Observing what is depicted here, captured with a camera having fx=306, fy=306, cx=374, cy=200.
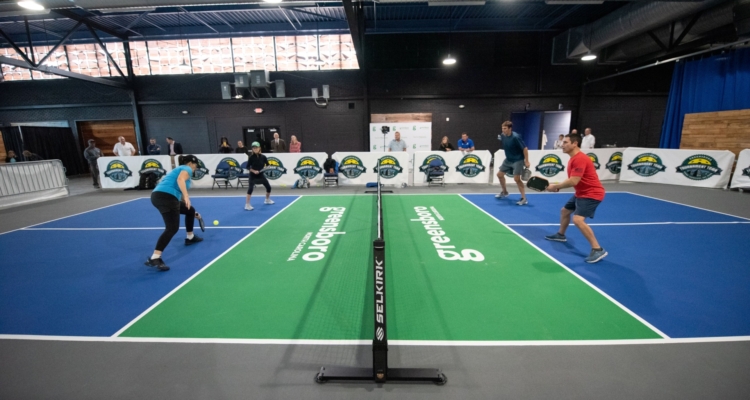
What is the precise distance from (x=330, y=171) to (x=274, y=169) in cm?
236

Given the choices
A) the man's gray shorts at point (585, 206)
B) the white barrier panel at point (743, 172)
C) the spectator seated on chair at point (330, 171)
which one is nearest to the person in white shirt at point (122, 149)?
the spectator seated on chair at point (330, 171)

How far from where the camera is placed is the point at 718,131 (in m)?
12.0

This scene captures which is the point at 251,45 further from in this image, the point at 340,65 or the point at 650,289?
the point at 650,289

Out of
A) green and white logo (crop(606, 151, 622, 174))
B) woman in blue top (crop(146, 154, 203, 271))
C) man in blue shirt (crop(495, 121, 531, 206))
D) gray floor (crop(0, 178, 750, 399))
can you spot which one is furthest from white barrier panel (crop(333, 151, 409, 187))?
gray floor (crop(0, 178, 750, 399))

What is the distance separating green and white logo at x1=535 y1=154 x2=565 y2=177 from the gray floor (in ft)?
32.7

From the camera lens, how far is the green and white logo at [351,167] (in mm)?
12219

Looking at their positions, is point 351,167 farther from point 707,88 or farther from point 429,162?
point 707,88

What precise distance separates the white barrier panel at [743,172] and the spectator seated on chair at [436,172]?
926 cm

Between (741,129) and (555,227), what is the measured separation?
445 inches

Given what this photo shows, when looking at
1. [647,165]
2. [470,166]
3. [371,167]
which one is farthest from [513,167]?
[647,165]

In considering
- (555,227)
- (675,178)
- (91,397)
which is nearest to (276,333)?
(91,397)

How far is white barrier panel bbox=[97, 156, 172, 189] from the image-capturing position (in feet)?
40.9

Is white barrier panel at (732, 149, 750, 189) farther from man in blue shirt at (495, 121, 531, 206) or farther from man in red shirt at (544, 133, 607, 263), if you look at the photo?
man in red shirt at (544, 133, 607, 263)

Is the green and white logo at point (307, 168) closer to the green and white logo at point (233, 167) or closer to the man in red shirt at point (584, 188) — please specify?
the green and white logo at point (233, 167)
